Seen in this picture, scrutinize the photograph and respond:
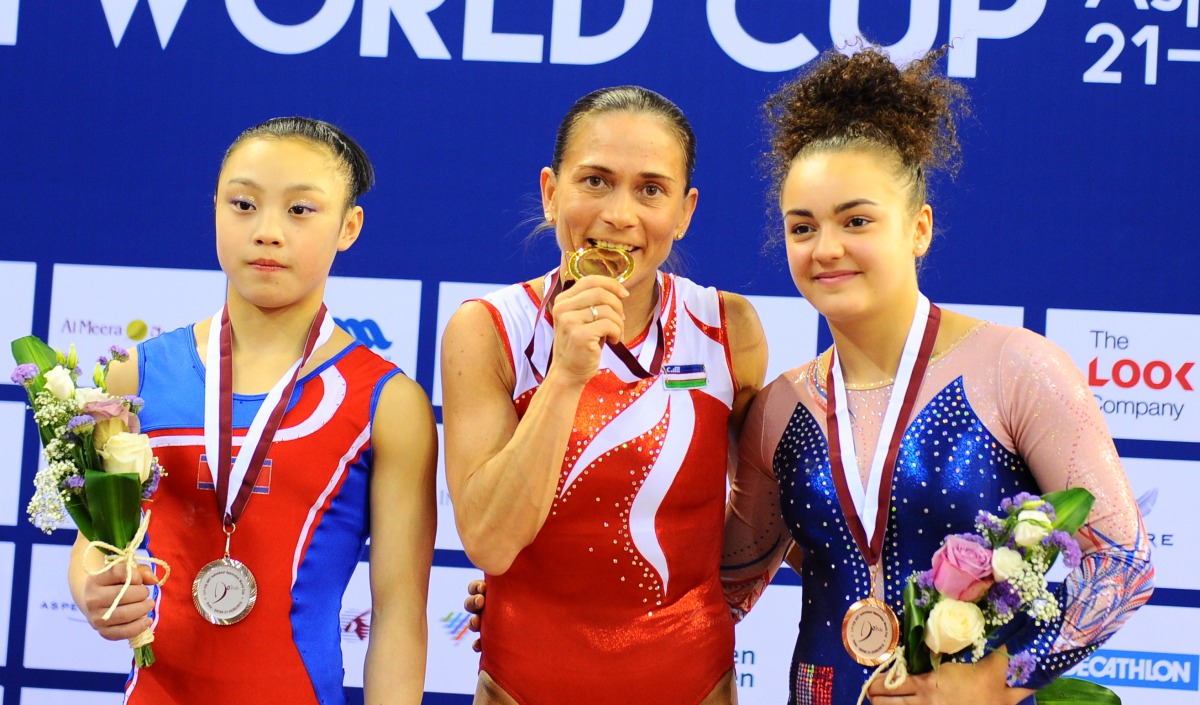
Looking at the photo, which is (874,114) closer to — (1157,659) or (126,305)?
(1157,659)

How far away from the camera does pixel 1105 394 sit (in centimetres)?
376

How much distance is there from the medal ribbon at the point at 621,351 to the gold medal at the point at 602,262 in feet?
0.43

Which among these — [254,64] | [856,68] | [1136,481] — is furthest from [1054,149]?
[254,64]

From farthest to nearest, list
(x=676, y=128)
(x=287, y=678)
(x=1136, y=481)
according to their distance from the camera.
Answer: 1. (x=1136, y=481)
2. (x=676, y=128)
3. (x=287, y=678)

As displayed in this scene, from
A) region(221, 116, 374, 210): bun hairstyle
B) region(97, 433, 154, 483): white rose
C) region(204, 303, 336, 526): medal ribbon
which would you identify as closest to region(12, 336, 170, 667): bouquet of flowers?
region(97, 433, 154, 483): white rose

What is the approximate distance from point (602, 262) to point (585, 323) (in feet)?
0.70

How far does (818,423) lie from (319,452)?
0.95 metres

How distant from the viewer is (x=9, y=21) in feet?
12.8

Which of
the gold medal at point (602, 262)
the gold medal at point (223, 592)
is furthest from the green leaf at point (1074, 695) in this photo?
the gold medal at point (223, 592)

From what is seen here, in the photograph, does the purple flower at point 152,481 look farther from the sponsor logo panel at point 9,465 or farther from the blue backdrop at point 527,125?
the sponsor logo panel at point 9,465

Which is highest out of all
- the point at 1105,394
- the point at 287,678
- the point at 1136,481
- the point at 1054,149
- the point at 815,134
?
the point at 1054,149

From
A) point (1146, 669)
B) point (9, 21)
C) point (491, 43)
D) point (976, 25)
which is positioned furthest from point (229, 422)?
point (1146, 669)

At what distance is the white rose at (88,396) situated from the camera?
2070 millimetres

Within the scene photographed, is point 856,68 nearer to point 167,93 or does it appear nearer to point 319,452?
point 319,452
